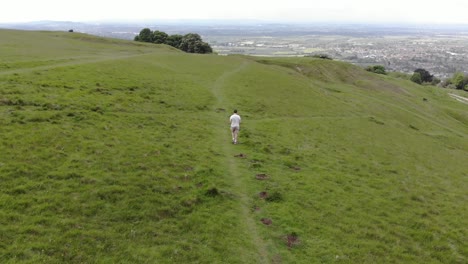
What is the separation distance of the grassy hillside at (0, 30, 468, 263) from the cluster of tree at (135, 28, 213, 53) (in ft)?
247

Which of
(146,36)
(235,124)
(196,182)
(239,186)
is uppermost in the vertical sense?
(146,36)

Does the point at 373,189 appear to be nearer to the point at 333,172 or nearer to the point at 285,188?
the point at 333,172

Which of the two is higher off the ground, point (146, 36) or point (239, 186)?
point (146, 36)

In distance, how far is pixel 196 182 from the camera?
1852 centimetres

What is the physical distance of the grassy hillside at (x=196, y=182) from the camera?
13305 millimetres

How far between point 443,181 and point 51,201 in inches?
1115

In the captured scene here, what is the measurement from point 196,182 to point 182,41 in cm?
10789

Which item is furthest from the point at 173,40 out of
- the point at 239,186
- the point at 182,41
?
the point at 239,186

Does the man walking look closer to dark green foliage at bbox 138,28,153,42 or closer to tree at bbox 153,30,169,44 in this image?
tree at bbox 153,30,169,44

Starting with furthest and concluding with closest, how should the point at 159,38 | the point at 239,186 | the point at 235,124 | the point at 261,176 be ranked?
the point at 159,38 < the point at 235,124 < the point at 261,176 < the point at 239,186

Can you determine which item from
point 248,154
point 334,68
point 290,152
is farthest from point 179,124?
point 334,68

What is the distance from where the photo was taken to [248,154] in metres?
24.7

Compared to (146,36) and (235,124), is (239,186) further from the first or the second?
(146,36)

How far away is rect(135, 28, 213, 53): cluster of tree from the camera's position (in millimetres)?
113562
